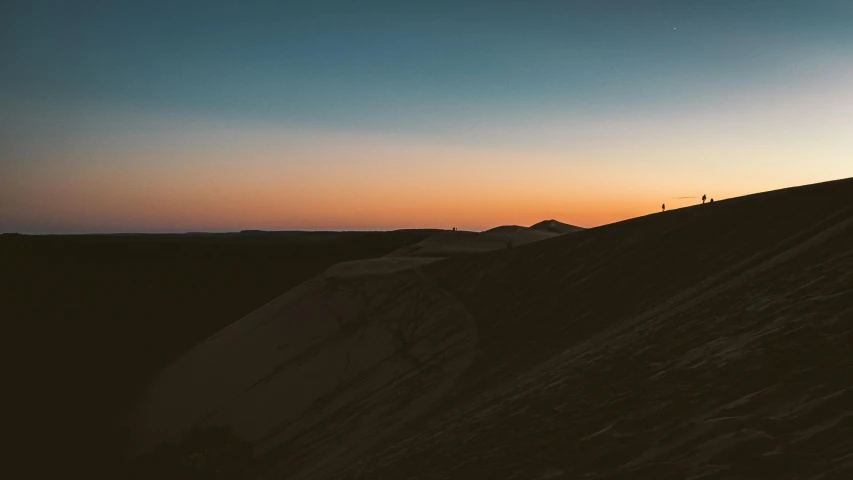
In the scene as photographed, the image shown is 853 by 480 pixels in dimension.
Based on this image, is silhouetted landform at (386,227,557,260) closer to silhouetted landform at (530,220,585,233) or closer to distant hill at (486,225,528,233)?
distant hill at (486,225,528,233)

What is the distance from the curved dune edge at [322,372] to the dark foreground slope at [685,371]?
180 centimetres

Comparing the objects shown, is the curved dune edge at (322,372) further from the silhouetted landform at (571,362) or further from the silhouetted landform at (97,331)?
the silhouetted landform at (97,331)

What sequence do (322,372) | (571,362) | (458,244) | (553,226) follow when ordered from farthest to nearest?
(553,226) < (458,244) < (322,372) < (571,362)

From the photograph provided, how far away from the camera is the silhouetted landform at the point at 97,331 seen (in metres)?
21.0

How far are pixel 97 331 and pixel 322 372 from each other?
2346 cm

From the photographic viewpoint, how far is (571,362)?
9.03 metres

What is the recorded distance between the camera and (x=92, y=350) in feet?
102

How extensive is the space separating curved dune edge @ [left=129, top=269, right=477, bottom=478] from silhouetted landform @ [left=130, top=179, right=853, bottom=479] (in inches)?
3.5

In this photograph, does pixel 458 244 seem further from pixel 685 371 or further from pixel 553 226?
pixel 685 371

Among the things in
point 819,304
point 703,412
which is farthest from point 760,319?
point 703,412

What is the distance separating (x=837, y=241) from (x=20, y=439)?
2563cm

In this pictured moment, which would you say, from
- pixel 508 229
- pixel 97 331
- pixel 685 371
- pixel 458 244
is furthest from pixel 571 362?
pixel 508 229

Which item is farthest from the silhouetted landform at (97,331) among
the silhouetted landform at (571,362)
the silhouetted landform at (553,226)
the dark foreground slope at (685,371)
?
the silhouetted landform at (553,226)

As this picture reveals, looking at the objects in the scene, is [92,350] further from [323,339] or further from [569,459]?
[569,459]
